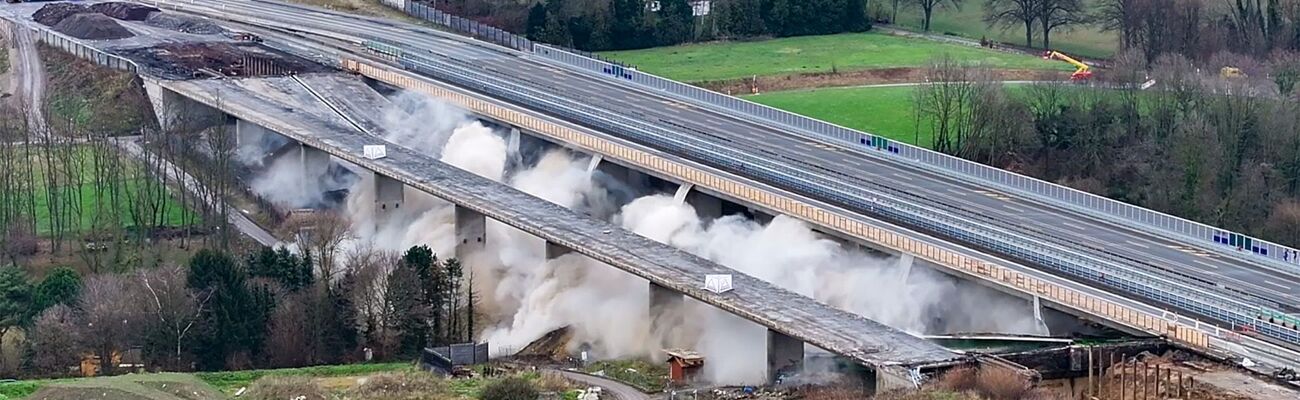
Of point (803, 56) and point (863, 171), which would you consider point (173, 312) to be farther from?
point (803, 56)

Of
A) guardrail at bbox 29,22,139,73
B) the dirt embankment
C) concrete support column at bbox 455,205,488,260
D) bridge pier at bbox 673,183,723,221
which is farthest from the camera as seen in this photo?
the dirt embankment

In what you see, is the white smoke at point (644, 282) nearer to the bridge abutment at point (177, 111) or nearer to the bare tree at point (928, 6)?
the bridge abutment at point (177, 111)

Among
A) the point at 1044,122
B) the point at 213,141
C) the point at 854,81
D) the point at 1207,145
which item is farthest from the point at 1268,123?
the point at 213,141

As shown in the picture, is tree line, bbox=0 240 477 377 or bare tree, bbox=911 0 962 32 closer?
tree line, bbox=0 240 477 377

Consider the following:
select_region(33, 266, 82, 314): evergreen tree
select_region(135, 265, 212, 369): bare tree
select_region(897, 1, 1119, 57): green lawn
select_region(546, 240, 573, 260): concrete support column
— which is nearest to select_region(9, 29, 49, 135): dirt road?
select_region(33, 266, 82, 314): evergreen tree

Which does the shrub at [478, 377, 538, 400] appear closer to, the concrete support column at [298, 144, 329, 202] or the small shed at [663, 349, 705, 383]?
the small shed at [663, 349, 705, 383]
